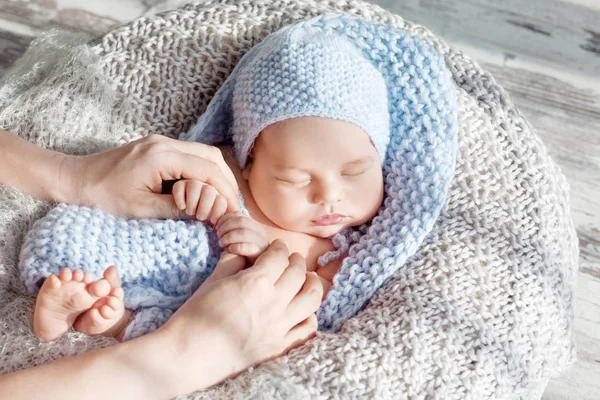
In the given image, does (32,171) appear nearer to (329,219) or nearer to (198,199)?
(198,199)

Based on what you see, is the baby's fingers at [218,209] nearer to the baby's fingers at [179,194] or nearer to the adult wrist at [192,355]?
the baby's fingers at [179,194]

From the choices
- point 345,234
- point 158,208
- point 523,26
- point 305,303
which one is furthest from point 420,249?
point 523,26

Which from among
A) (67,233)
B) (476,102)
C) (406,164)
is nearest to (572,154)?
(476,102)

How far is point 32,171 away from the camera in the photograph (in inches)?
51.9

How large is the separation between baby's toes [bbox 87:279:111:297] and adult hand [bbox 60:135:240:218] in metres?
0.26

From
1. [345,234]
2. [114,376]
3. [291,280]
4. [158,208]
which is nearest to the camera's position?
[114,376]

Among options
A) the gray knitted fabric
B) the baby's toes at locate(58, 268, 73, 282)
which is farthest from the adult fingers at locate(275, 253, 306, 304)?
the baby's toes at locate(58, 268, 73, 282)

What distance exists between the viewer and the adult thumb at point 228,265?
4.09 ft

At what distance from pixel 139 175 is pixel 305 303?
38 cm

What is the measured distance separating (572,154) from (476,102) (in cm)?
65

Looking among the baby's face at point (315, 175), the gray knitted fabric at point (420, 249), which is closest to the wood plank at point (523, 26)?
the gray knitted fabric at point (420, 249)

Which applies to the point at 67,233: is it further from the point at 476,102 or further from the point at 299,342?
the point at 476,102

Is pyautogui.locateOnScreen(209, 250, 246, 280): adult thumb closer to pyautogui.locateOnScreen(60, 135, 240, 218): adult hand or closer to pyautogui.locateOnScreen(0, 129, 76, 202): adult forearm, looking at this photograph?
pyautogui.locateOnScreen(60, 135, 240, 218): adult hand

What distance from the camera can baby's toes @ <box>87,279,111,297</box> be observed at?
1.08 m
